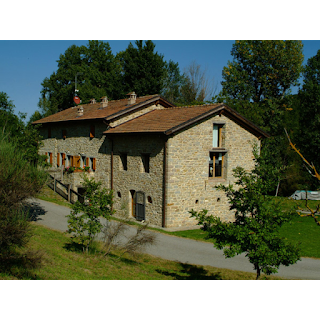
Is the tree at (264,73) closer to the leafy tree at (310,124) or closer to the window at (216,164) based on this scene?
the leafy tree at (310,124)

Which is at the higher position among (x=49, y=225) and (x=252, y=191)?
(x=252, y=191)

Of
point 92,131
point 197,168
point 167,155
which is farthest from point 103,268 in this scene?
point 92,131

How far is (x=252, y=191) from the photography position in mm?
7867

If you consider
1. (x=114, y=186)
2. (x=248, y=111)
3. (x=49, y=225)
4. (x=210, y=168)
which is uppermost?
(x=248, y=111)

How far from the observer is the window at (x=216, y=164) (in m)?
19.6

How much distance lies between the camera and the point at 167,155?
17.6 meters

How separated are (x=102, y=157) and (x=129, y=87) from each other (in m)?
20.5

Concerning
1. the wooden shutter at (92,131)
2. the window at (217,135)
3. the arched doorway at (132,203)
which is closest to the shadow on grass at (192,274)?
the arched doorway at (132,203)

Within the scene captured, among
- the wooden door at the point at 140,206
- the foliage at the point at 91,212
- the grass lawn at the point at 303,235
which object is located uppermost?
the foliage at the point at 91,212

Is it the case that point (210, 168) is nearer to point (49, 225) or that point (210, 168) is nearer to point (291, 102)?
point (49, 225)

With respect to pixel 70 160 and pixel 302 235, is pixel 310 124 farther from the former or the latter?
pixel 70 160

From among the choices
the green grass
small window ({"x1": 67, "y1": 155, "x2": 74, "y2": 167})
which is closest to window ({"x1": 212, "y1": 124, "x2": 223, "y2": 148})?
the green grass

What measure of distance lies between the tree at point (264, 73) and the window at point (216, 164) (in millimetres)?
16678
